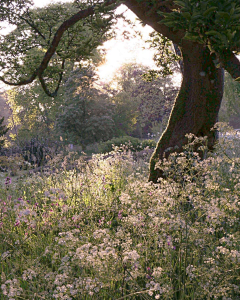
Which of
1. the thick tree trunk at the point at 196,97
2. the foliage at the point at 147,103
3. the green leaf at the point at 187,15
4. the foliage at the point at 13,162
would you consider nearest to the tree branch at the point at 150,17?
the thick tree trunk at the point at 196,97

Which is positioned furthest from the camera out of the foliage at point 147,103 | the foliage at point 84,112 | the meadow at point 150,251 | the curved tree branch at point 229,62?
the foliage at point 147,103

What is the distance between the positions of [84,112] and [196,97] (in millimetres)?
23972

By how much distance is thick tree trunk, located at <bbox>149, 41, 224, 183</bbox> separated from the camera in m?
6.50

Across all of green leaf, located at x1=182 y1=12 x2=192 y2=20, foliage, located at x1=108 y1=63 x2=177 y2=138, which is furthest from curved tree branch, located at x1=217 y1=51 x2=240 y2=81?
foliage, located at x1=108 y1=63 x2=177 y2=138

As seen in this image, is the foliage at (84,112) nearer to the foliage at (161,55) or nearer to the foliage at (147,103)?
the foliage at (147,103)

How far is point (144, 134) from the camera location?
150 ft

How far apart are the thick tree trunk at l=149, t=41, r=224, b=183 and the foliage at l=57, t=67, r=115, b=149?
22.5 meters

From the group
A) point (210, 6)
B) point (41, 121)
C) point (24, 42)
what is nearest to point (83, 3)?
point (24, 42)

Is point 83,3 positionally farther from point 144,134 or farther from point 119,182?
point 144,134

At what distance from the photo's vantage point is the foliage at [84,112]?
29.3 metres

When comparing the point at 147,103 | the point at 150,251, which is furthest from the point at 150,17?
the point at 147,103

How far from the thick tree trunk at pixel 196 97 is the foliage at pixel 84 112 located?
2246 cm

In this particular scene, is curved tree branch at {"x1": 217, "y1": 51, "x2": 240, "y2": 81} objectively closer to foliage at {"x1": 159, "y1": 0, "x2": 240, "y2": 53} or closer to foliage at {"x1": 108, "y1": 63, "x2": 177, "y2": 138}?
foliage at {"x1": 159, "y1": 0, "x2": 240, "y2": 53}

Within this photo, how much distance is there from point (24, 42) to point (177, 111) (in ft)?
16.7
